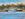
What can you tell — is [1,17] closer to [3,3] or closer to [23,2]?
[3,3]

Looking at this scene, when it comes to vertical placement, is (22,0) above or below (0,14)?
above

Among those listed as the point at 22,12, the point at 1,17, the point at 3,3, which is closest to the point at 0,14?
the point at 1,17

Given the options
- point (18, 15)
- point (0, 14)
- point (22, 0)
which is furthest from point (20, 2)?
point (0, 14)

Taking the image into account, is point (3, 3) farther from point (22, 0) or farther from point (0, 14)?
point (22, 0)

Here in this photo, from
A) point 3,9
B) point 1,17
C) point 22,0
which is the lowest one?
point 1,17

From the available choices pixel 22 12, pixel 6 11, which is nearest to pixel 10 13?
pixel 6 11

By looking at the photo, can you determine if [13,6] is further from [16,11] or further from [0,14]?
[0,14]

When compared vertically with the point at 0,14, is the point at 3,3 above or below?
above
